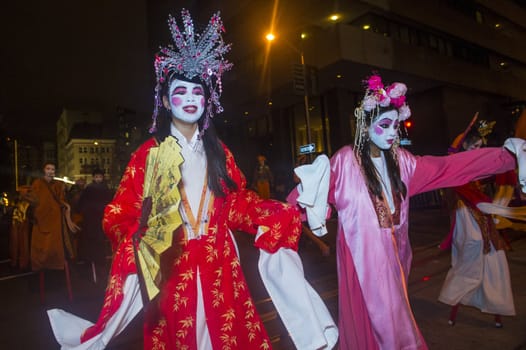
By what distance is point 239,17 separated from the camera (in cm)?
1966

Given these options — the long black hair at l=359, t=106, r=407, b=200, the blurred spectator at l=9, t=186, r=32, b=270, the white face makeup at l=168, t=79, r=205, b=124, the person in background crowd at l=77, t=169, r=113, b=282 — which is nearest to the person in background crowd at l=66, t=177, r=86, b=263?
the person in background crowd at l=77, t=169, r=113, b=282

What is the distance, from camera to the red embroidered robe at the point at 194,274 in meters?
1.84

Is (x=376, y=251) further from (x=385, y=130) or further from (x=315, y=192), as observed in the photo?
(x=385, y=130)

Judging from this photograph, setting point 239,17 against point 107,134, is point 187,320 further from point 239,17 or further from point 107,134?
point 107,134

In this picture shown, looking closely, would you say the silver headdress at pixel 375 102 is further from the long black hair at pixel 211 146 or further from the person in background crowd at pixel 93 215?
the person in background crowd at pixel 93 215

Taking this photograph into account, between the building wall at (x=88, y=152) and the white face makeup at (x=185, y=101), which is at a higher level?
the building wall at (x=88, y=152)

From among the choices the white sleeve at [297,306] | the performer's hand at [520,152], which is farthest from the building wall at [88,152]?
the performer's hand at [520,152]

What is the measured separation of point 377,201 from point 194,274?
1391mm

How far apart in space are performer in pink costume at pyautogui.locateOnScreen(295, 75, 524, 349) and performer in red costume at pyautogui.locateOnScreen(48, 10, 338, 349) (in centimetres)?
46

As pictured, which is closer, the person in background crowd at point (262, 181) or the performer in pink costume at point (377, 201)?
the performer in pink costume at point (377, 201)

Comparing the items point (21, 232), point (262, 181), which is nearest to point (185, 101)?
point (21, 232)

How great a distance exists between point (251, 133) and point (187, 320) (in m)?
23.8

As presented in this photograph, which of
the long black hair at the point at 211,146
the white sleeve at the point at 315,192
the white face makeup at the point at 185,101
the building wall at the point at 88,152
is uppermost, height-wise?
the building wall at the point at 88,152

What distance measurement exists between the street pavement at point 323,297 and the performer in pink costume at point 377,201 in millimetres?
1158
